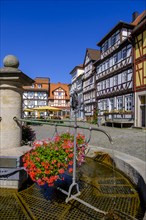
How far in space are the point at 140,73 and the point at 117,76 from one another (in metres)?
4.94

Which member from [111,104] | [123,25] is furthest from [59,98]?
[123,25]

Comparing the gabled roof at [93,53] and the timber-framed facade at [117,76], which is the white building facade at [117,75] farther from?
the gabled roof at [93,53]

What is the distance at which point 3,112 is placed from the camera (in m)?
3.73

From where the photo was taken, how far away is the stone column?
3.71m

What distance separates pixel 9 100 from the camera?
3789 mm

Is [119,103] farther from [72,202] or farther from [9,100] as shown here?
[72,202]

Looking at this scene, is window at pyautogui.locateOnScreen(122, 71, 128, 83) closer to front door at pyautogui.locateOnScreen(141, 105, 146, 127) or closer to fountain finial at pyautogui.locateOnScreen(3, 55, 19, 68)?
front door at pyautogui.locateOnScreen(141, 105, 146, 127)

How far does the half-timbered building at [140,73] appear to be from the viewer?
1955 centimetres

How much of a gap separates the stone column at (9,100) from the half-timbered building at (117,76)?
18.4 meters

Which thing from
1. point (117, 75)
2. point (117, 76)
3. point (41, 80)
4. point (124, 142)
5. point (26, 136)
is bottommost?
point (124, 142)

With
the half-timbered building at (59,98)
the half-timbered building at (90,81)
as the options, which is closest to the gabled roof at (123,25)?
the half-timbered building at (90,81)

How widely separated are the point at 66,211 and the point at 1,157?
55.0 inches

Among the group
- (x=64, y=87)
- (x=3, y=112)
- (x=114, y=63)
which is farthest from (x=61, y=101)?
(x=3, y=112)

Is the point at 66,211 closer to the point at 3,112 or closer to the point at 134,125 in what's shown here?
the point at 3,112
